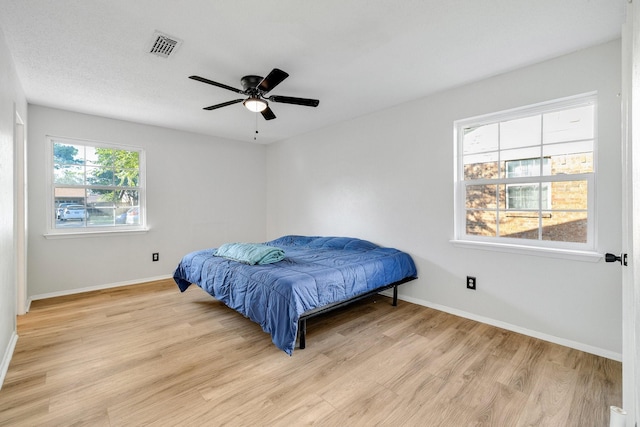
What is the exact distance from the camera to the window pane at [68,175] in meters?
3.68

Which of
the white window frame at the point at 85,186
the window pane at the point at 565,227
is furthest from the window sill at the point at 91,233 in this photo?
the window pane at the point at 565,227

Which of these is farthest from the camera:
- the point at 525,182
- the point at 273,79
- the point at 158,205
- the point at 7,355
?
the point at 158,205

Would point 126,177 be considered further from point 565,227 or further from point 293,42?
point 565,227

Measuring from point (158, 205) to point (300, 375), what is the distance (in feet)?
11.8

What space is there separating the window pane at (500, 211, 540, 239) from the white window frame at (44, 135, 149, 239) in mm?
4622

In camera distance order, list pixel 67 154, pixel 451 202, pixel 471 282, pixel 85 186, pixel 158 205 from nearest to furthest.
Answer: pixel 471 282
pixel 451 202
pixel 67 154
pixel 85 186
pixel 158 205

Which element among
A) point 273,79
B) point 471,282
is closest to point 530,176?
point 471,282

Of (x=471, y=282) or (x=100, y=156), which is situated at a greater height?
(x=100, y=156)

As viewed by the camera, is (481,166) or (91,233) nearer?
(481,166)

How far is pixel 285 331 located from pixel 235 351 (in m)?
0.48

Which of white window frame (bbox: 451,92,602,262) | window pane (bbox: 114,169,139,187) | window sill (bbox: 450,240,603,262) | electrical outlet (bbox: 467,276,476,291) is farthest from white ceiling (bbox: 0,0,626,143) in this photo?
electrical outlet (bbox: 467,276,476,291)

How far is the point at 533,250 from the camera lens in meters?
2.52

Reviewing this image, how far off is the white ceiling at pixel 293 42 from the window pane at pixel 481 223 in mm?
1338

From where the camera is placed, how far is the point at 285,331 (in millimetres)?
2160
